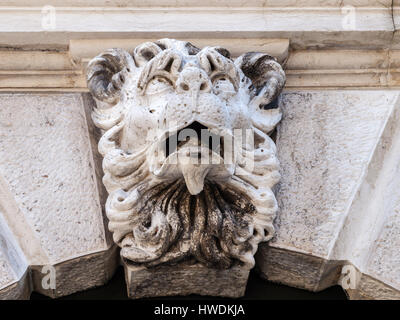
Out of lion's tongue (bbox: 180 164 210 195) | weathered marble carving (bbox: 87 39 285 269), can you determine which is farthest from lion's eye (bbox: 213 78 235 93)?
lion's tongue (bbox: 180 164 210 195)

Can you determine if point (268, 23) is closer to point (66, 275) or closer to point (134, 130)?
point (134, 130)

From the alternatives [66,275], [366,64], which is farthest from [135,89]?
[366,64]

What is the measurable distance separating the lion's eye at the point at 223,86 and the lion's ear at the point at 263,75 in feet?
0.40

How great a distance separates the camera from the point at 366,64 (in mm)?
1719

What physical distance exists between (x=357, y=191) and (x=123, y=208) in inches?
22.9

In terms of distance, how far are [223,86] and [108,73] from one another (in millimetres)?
327

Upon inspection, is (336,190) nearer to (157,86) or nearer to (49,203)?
(157,86)

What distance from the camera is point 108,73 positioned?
5.11 ft

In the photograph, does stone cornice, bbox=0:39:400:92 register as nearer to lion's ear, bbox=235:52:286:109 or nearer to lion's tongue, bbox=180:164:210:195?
lion's ear, bbox=235:52:286:109

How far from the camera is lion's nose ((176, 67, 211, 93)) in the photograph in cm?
132

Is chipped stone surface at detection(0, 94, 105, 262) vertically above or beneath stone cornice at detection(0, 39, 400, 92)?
beneath

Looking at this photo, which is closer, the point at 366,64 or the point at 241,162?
the point at 241,162

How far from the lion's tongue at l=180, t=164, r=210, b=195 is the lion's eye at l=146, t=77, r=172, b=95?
226 mm

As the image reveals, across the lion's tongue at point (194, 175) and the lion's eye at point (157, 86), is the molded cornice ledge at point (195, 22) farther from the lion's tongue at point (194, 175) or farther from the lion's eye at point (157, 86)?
the lion's tongue at point (194, 175)
